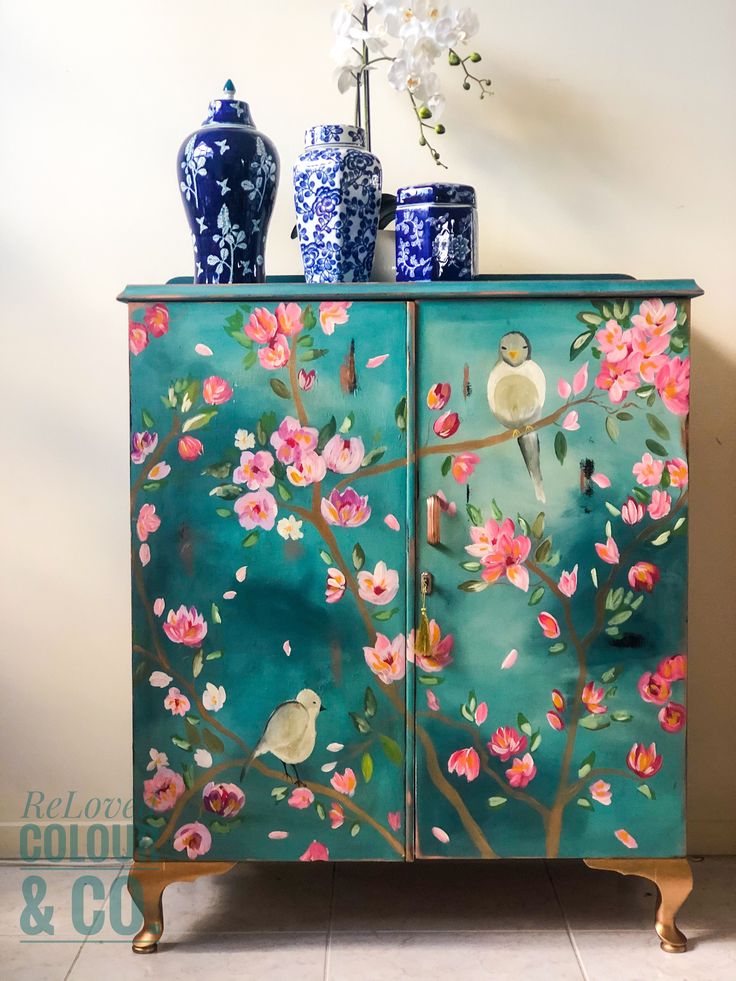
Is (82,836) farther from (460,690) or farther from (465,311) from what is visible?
(465,311)

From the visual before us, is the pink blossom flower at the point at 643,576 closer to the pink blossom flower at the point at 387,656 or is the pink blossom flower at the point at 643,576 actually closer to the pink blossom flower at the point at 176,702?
the pink blossom flower at the point at 387,656

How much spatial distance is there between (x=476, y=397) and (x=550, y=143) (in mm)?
778

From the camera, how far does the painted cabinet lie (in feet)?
5.54

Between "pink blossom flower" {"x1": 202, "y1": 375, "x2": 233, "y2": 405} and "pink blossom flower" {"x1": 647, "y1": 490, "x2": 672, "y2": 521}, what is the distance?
2.42ft

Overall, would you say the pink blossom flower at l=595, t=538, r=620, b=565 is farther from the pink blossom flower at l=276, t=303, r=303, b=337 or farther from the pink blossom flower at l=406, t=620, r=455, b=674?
the pink blossom flower at l=276, t=303, r=303, b=337

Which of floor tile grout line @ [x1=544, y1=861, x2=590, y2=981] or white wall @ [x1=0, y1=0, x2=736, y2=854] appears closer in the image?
floor tile grout line @ [x1=544, y1=861, x2=590, y2=981]

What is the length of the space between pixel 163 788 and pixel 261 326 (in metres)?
0.81

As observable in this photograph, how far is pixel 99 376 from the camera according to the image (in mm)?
2180

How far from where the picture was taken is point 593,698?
172 centimetres

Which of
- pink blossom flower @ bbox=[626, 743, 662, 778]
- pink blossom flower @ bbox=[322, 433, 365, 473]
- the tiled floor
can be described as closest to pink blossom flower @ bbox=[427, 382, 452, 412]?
pink blossom flower @ bbox=[322, 433, 365, 473]

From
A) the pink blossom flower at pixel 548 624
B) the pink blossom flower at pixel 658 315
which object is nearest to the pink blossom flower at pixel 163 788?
the pink blossom flower at pixel 548 624

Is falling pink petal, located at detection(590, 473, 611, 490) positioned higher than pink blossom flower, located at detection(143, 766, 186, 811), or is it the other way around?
falling pink petal, located at detection(590, 473, 611, 490)

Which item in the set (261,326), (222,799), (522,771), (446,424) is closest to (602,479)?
(446,424)

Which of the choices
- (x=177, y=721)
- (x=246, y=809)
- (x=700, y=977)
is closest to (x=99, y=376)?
(x=177, y=721)
